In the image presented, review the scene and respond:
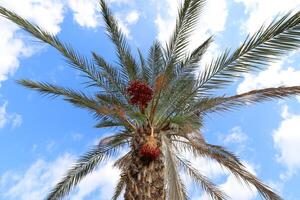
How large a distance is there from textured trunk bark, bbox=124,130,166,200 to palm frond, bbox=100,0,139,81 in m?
2.80

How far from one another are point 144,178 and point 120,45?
447 centimetres

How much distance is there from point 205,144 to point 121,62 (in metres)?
3.42

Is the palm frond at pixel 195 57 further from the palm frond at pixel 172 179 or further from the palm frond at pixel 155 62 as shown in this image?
the palm frond at pixel 172 179

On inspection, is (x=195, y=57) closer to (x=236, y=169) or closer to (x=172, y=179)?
(x=236, y=169)

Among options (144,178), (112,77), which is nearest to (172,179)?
(144,178)

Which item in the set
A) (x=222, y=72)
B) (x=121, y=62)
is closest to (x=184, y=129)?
(x=222, y=72)

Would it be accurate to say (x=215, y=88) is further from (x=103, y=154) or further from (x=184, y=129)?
(x=103, y=154)

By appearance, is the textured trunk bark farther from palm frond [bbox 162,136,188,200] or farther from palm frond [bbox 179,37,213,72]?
palm frond [bbox 179,37,213,72]

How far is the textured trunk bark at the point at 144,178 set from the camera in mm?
11109

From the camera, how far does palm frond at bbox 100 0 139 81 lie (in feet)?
45.1

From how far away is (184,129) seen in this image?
37.5 ft

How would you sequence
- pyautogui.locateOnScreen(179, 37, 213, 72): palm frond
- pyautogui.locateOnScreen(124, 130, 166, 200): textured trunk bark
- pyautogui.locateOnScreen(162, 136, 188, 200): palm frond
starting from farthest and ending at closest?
1. pyautogui.locateOnScreen(179, 37, 213, 72): palm frond
2. pyautogui.locateOnScreen(124, 130, 166, 200): textured trunk bark
3. pyautogui.locateOnScreen(162, 136, 188, 200): palm frond

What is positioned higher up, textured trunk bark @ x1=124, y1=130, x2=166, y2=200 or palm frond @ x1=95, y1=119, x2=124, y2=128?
palm frond @ x1=95, y1=119, x2=124, y2=128

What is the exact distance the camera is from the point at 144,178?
36.8ft
